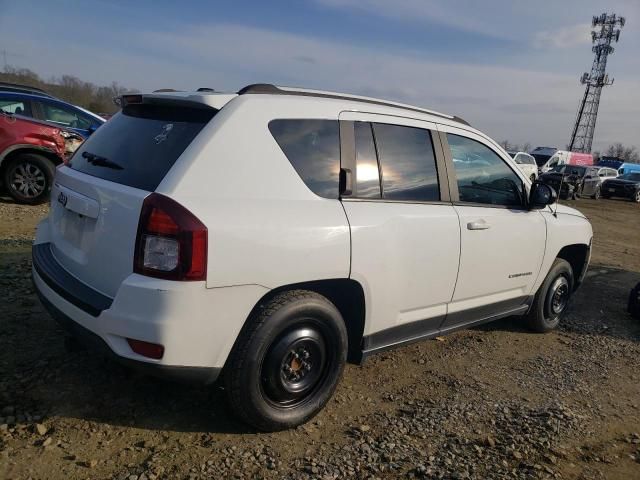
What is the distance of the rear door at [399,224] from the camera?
2969mm

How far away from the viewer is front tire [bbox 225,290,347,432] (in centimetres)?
255

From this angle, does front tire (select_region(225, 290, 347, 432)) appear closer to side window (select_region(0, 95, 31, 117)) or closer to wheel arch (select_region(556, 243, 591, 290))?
wheel arch (select_region(556, 243, 591, 290))

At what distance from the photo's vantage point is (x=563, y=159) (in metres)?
33.8

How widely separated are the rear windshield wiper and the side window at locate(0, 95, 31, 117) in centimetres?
693

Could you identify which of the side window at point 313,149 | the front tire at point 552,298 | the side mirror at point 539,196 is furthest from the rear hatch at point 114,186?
the front tire at point 552,298

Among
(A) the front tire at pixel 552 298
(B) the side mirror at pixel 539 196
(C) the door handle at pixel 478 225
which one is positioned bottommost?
(A) the front tire at pixel 552 298

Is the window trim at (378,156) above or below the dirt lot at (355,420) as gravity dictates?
above

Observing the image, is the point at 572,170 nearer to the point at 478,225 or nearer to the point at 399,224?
the point at 478,225

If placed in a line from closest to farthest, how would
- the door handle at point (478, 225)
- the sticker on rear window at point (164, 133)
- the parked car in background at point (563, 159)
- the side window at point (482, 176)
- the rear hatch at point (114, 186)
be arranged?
1. the rear hatch at point (114, 186)
2. the sticker on rear window at point (164, 133)
3. the door handle at point (478, 225)
4. the side window at point (482, 176)
5. the parked car in background at point (563, 159)

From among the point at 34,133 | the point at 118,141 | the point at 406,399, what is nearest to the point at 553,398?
the point at 406,399

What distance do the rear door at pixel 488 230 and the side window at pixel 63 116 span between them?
8.03 m

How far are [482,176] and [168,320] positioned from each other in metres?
2.68

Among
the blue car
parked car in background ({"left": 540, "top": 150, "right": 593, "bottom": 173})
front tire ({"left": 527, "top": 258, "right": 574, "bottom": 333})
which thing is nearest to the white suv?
front tire ({"left": 527, "top": 258, "right": 574, "bottom": 333})

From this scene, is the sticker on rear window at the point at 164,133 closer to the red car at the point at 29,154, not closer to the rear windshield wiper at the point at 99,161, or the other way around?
the rear windshield wiper at the point at 99,161
